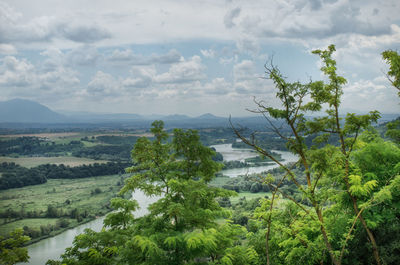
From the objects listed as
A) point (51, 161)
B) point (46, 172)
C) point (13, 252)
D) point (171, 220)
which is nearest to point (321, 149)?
point (171, 220)

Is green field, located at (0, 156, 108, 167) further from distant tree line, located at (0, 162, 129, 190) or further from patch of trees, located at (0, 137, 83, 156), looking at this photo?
patch of trees, located at (0, 137, 83, 156)

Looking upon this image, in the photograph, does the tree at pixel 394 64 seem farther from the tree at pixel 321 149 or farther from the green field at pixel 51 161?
the green field at pixel 51 161

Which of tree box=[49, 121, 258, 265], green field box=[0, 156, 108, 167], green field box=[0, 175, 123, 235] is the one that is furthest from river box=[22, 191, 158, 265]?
green field box=[0, 156, 108, 167]

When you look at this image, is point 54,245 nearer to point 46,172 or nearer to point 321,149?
point 321,149

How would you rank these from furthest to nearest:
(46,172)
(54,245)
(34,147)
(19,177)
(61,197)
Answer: (34,147) < (46,172) < (19,177) < (61,197) < (54,245)

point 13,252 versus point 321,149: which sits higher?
point 321,149

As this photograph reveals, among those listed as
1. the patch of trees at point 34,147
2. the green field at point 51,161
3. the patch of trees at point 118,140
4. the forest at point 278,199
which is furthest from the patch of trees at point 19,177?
the forest at point 278,199
